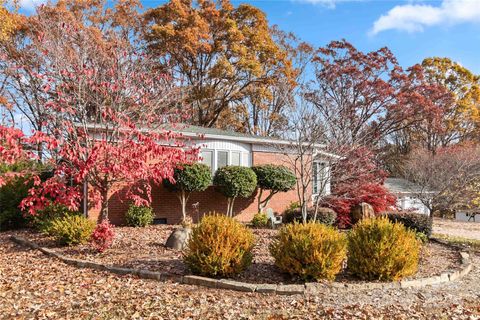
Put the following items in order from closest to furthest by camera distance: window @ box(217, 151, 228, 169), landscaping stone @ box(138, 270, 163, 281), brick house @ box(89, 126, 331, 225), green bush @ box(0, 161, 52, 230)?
1. landscaping stone @ box(138, 270, 163, 281)
2. green bush @ box(0, 161, 52, 230)
3. brick house @ box(89, 126, 331, 225)
4. window @ box(217, 151, 228, 169)

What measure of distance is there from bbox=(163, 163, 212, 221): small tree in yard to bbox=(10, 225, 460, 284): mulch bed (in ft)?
7.26

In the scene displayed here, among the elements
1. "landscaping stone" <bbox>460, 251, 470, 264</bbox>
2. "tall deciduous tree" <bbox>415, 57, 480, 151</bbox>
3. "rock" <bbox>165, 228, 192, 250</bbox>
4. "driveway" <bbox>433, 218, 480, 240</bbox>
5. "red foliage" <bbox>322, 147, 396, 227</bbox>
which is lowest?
"driveway" <bbox>433, 218, 480, 240</bbox>

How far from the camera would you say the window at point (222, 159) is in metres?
16.4

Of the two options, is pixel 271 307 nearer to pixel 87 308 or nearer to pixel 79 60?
pixel 87 308

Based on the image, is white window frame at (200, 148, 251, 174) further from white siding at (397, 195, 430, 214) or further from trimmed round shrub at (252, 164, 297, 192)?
white siding at (397, 195, 430, 214)

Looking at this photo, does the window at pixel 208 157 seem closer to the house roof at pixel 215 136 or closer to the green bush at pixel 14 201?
the house roof at pixel 215 136

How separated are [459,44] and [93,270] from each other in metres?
11.0

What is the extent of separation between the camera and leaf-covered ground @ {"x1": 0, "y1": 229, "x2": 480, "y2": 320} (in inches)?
221

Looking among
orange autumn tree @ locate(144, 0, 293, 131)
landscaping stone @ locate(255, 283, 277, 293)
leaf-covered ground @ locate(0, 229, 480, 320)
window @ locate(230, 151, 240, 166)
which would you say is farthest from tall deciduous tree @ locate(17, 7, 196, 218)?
orange autumn tree @ locate(144, 0, 293, 131)

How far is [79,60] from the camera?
14.4 m

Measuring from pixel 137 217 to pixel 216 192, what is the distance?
3863 millimetres

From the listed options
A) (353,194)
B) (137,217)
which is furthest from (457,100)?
(137,217)

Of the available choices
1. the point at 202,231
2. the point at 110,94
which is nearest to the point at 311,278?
the point at 202,231

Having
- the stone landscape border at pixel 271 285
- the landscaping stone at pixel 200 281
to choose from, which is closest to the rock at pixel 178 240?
the stone landscape border at pixel 271 285
